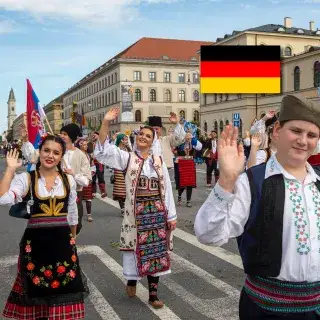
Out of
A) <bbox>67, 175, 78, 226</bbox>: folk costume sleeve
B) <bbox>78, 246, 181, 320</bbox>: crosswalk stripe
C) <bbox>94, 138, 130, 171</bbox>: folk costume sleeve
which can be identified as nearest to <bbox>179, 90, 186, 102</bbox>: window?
<bbox>78, 246, 181, 320</bbox>: crosswalk stripe

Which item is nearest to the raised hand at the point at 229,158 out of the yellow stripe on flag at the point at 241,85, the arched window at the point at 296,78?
the yellow stripe on flag at the point at 241,85

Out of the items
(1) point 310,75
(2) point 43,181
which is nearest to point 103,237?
(2) point 43,181

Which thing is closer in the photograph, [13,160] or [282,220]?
[282,220]

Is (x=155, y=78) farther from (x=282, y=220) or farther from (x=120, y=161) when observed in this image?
(x=282, y=220)

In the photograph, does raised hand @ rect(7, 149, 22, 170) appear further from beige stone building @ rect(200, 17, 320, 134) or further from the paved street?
beige stone building @ rect(200, 17, 320, 134)

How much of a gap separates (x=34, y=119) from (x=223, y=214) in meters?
5.94

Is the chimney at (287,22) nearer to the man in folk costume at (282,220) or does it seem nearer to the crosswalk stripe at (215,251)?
the crosswalk stripe at (215,251)

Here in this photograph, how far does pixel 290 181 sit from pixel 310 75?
49.4 metres

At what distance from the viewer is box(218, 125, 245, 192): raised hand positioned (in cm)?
204

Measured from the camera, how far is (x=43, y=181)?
3963 mm

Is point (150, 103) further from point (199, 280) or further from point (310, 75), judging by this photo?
point (199, 280)

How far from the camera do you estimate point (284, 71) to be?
52.9m

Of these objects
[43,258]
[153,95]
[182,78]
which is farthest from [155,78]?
[43,258]

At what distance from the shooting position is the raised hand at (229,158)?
6.70 ft
